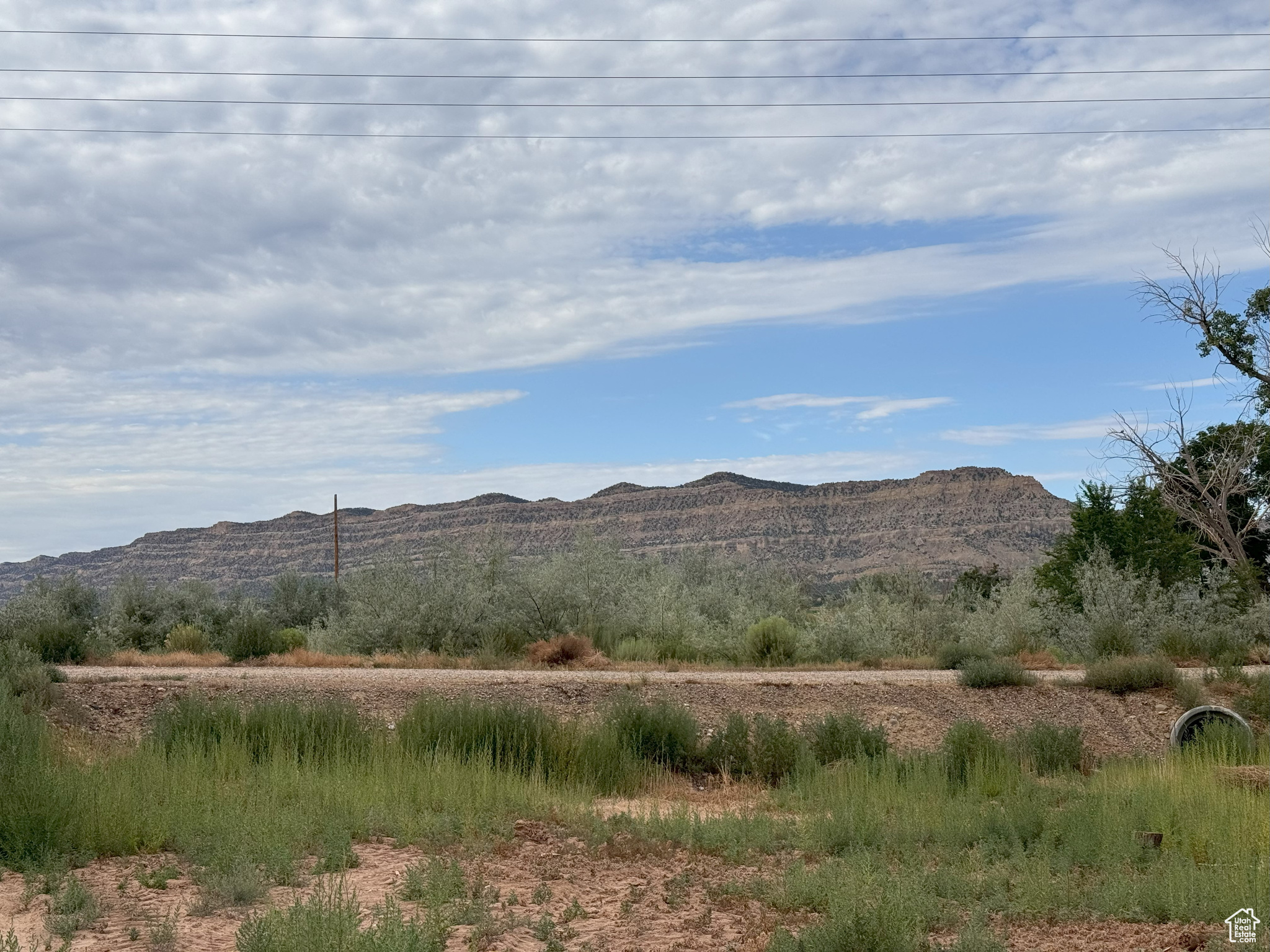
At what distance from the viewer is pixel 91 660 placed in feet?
89.8

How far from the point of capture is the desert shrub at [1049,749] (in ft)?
56.0

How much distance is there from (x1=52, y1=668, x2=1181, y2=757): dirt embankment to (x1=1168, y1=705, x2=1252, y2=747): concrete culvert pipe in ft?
1.79

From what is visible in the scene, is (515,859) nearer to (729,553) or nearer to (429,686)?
(429,686)

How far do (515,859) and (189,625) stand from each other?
25250 millimetres

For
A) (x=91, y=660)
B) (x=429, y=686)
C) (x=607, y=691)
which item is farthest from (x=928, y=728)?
(x=91, y=660)

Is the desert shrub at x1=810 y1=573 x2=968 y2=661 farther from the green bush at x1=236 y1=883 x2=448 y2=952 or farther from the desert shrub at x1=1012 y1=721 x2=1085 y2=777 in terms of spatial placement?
the green bush at x1=236 y1=883 x2=448 y2=952

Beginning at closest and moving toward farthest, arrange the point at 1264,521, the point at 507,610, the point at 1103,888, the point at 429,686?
the point at 1103,888 → the point at 429,686 → the point at 507,610 → the point at 1264,521

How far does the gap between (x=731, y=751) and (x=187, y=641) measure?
19852 millimetres

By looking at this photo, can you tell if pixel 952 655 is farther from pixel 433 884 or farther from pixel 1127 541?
pixel 433 884

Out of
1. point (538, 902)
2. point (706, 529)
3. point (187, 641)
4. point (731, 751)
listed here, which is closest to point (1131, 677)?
point (731, 751)

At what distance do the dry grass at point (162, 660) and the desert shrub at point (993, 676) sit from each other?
16.2 metres

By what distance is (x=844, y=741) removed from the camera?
1731 cm

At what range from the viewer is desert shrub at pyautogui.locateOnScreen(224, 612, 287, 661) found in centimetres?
2881

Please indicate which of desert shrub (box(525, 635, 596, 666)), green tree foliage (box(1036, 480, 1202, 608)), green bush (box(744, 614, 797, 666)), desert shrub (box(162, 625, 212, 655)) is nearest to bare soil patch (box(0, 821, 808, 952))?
desert shrub (box(525, 635, 596, 666))
